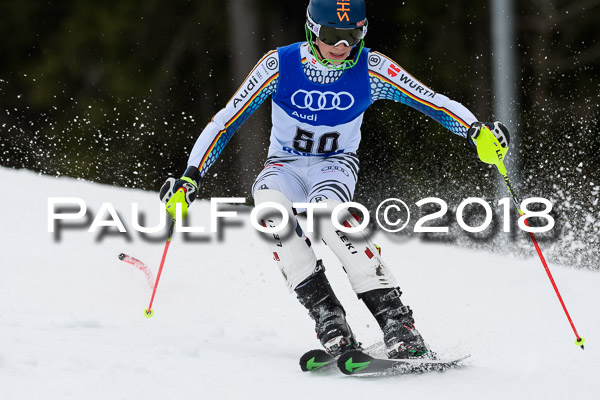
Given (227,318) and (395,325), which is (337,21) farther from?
→ (227,318)

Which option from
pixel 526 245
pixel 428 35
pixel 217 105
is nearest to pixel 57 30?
pixel 217 105

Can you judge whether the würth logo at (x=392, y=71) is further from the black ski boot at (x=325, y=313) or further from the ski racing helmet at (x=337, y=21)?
the black ski boot at (x=325, y=313)

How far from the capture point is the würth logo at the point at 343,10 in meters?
3.80

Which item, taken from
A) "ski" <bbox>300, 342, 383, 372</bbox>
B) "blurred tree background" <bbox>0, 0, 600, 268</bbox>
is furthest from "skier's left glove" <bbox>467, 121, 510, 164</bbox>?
"blurred tree background" <bbox>0, 0, 600, 268</bbox>

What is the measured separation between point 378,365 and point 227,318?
69.2 inches

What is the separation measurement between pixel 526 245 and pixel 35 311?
4939 mm

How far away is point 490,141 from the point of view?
3.93 metres

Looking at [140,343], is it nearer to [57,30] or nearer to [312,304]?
[312,304]

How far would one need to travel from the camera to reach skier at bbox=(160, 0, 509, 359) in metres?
3.73

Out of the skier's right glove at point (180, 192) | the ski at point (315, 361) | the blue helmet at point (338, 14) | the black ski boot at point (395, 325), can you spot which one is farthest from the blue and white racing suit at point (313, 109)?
the ski at point (315, 361)

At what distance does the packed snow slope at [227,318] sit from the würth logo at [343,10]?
64.5 inches

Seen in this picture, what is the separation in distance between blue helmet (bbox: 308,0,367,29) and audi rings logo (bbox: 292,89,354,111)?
15.1 inches

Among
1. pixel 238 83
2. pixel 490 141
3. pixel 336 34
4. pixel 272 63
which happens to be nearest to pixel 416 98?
pixel 490 141

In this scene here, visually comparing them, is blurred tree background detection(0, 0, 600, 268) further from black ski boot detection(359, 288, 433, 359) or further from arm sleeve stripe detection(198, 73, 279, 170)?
black ski boot detection(359, 288, 433, 359)
